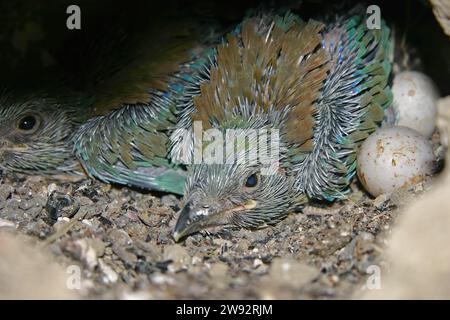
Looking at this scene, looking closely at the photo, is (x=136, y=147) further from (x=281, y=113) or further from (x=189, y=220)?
(x=281, y=113)

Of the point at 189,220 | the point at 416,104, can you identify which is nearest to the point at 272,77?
the point at 189,220

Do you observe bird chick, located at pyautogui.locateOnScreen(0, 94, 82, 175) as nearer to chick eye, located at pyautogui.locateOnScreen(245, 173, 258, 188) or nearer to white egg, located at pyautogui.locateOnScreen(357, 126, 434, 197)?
chick eye, located at pyautogui.locateOnScreen(245, 173, 258, 188)

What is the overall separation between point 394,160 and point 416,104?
93cm

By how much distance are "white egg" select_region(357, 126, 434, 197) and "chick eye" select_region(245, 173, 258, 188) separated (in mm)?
977

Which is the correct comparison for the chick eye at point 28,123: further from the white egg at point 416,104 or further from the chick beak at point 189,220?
the white egg at point 416,104

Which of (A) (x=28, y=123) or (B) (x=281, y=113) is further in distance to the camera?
(A) (x=28, y=123)

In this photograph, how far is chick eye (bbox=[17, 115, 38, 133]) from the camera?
5.82 metres

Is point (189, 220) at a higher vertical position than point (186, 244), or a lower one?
higher

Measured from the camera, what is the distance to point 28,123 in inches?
230

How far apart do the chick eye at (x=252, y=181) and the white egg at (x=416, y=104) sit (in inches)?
66.0

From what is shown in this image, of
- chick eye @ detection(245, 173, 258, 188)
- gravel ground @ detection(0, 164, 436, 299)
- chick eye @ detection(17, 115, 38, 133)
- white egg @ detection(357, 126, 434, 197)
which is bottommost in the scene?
gravel ground @ detection(0, 164, 436, 299)

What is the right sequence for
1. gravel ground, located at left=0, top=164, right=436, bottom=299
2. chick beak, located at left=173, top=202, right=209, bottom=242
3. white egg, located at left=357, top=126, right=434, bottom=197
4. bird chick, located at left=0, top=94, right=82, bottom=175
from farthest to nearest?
bird chick, located at left=0, top=94, right=82, bottom=175 < white egg, located at left=357, top=126, right=434, bottom=197 < chick beak, located at left=173, top=202, right=209, bottom=242 < gravel ground, located at left=0, top=164, right=436, bottom=299

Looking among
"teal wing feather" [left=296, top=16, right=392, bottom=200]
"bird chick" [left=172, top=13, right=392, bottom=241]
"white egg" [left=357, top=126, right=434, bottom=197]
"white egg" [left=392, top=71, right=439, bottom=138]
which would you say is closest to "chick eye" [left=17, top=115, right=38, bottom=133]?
"bird chick" [left=172, top=13, right=392, bottom=241]
